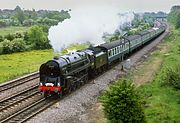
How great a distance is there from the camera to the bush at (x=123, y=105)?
802 inches

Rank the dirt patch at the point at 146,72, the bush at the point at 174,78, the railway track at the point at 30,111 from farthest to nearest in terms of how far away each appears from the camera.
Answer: the dirt patch at the point at 146,72 → the bush at the point at 174,78 → the railway track at the point at 30,111

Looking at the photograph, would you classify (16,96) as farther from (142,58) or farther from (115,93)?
(142,58)

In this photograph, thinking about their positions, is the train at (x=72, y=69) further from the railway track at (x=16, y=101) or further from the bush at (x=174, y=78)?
the bush at (x=174, y=78)

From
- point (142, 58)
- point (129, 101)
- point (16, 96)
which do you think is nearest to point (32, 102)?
point (16, 96)

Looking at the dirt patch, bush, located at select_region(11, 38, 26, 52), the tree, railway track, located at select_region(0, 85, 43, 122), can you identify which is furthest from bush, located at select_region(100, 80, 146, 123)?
the tree

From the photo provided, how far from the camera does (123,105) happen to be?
2025 centimetres

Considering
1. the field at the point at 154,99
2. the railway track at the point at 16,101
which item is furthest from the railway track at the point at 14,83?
the field at the point at 154,99

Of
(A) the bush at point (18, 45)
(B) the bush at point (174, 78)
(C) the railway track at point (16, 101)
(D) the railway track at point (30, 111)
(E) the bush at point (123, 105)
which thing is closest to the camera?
(E) the bush at point (123, 105)

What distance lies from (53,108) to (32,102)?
282 centimetres

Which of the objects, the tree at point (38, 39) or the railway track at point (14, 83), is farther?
the tree at point (38, 39)

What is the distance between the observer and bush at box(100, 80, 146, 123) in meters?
20.4

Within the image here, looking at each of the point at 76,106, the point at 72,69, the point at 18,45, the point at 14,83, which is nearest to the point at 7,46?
the point at 18,45

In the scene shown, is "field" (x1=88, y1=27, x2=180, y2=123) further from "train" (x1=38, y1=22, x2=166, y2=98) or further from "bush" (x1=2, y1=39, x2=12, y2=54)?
"bush" (x1=2, y1=39, x2=12, y2=54)

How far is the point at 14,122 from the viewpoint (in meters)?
24.1
